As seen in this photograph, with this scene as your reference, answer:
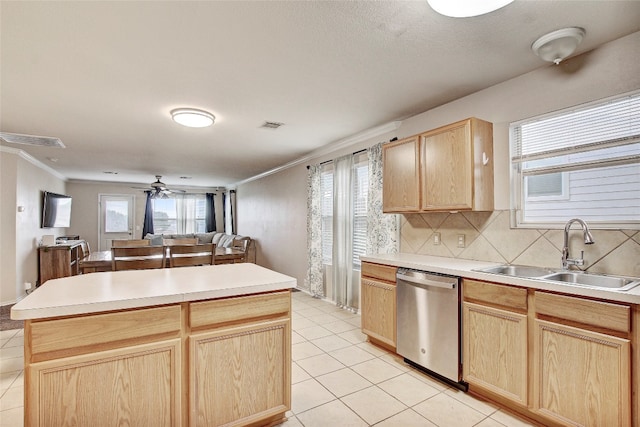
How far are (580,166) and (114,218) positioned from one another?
1000cm

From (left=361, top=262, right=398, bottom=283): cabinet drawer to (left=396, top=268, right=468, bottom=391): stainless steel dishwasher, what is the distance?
0.35 ft

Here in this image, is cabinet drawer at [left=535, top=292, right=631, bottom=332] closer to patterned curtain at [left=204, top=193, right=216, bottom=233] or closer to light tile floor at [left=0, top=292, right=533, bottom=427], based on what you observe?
light tile floor at [left=0, top=292, right=533, bottom=427]

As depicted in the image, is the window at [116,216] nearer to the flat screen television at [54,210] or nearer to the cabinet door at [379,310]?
the flat screen television at [54,210]

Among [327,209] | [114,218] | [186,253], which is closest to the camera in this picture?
[186,253]

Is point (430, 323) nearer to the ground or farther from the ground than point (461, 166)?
nearer to the ground

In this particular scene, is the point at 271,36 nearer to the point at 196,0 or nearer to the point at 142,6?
the point at 196,0

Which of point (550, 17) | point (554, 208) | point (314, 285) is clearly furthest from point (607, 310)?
point (314, 285)

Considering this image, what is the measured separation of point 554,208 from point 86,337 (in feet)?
9.69

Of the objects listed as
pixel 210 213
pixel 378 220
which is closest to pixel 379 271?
pixel 378 220

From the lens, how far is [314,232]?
197 inches

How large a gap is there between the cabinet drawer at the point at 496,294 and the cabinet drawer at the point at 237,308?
50.5 inches

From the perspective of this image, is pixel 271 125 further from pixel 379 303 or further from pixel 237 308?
pixel 237 308

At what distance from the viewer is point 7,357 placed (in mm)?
2812

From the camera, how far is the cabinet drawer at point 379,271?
2.82 m
